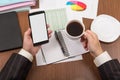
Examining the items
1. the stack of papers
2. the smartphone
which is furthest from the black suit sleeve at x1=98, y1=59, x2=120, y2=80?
the stack of papers

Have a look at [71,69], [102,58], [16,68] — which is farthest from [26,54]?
[102,58]

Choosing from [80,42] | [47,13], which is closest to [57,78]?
[80,42]

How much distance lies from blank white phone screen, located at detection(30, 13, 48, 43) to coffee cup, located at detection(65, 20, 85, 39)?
102 mm

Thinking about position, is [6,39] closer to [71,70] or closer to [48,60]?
[48,60]

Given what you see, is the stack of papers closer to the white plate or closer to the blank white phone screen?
the blank white phone screen

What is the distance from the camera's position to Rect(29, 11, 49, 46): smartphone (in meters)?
0.86

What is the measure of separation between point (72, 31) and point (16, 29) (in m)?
0.24

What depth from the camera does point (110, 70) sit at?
34.5 inches

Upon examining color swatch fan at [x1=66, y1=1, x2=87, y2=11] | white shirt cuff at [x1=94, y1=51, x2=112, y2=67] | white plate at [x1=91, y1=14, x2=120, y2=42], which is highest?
color swatch fan at [x1=66, y1=1, x2=87, y2=11]

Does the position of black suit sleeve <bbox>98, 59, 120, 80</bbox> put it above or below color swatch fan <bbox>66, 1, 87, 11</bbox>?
below

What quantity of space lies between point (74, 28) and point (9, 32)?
28cm

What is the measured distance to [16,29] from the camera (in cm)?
97

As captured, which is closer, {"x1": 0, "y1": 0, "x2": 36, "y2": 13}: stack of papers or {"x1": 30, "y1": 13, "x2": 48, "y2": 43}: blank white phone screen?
{"x1": 30, "y1": 13, "x2": 48, "y2": 43}: blank white phone screen

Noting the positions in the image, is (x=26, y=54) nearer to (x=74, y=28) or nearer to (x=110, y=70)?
(x=74, y=28)
